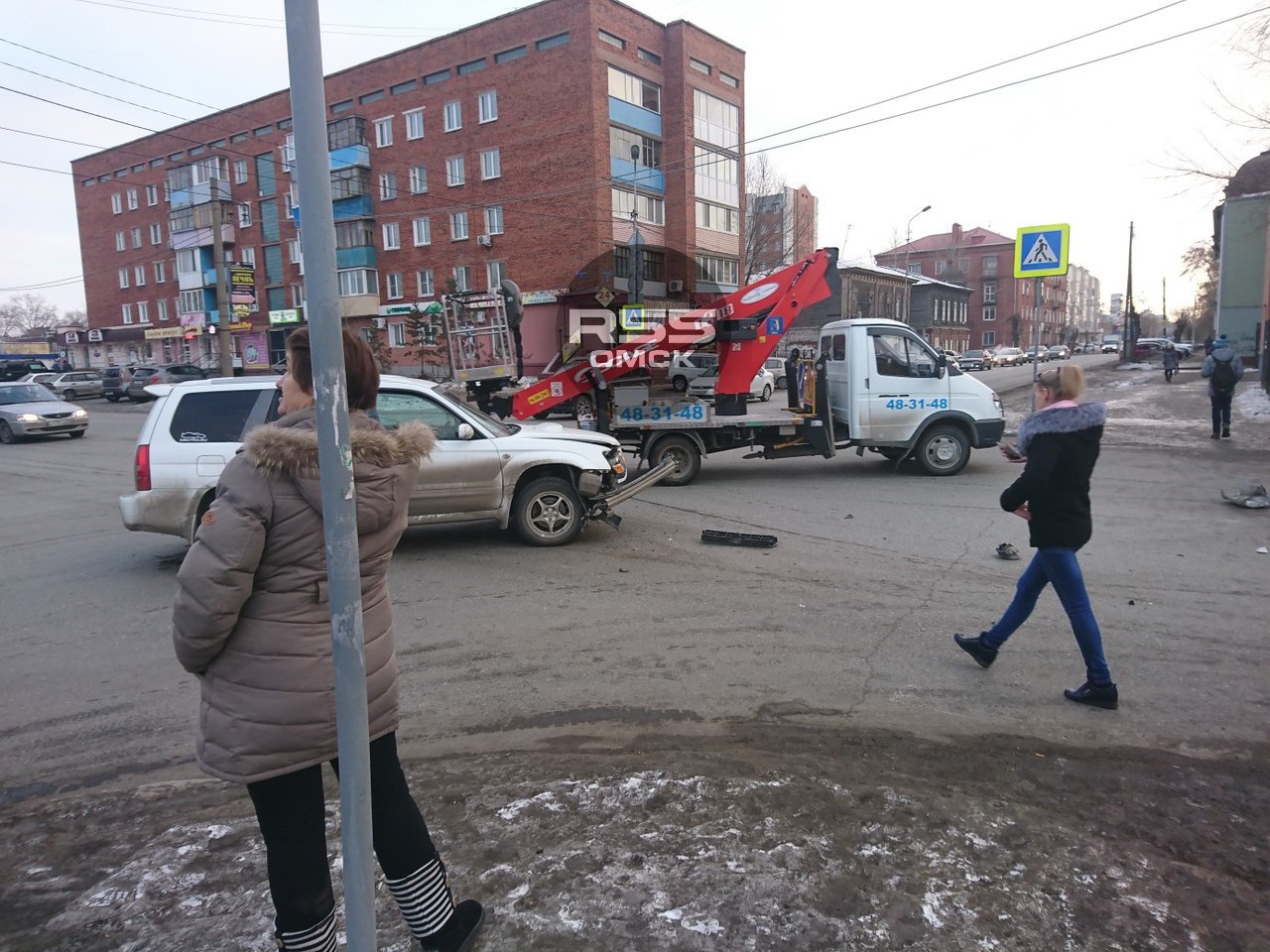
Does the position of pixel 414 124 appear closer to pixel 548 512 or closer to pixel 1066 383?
pixel 548 512

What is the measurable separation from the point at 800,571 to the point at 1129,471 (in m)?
8.23

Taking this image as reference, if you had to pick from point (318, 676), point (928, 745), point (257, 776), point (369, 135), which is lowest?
point (928, 745)

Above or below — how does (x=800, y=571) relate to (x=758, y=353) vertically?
below

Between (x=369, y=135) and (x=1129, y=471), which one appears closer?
(x=1129, y=471)

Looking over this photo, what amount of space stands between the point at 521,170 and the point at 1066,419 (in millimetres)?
40303

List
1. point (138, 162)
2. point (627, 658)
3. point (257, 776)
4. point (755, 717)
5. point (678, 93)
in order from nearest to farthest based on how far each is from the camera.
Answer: point (257, 776) < point (755, 717) < point (627, 658) < point (678, 93) < point (138, 162)

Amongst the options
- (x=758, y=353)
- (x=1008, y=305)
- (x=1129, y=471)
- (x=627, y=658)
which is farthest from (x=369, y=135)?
(x=1008, y=305)

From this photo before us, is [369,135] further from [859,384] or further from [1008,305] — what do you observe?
[1008,305]

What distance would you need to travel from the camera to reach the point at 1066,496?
4387 millimetres

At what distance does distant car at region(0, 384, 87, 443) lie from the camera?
70.2 feet

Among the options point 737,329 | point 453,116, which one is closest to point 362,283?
point 453,116

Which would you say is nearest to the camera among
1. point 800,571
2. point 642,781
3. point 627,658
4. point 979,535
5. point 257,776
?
point 257,776

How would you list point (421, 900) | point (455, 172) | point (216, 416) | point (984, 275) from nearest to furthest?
point (421, 900)
point (216, 416)
point (455, 172)
point (984, 275)

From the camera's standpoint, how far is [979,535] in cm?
876
